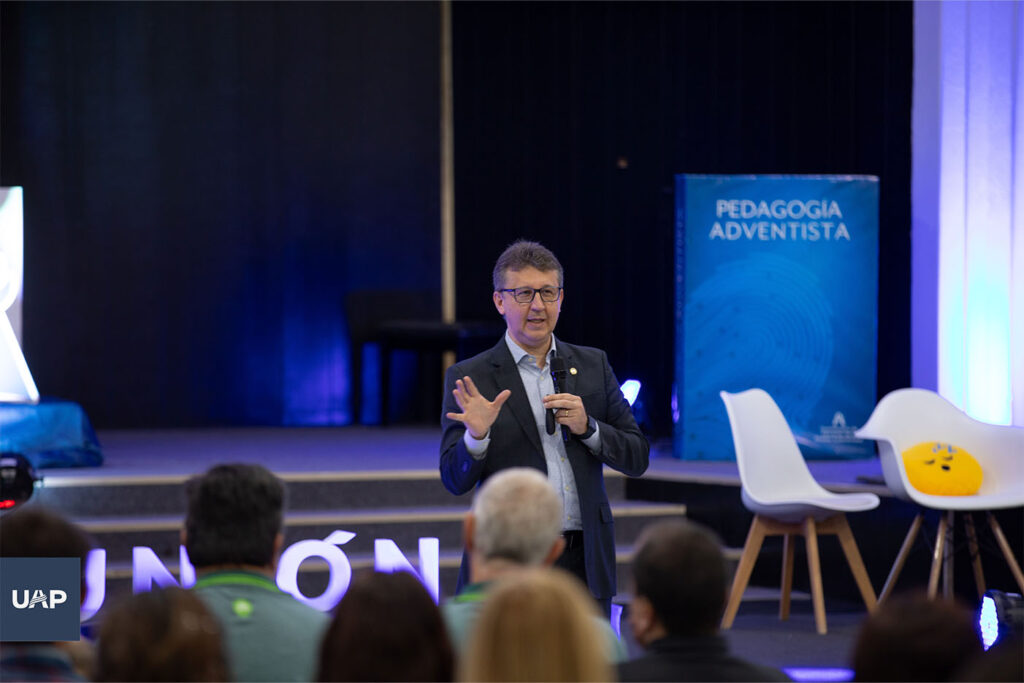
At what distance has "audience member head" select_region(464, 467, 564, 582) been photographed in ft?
6.52

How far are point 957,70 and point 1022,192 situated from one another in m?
0.73

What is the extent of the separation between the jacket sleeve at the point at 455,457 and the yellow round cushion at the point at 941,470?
287cm

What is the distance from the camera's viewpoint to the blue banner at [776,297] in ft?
22.4

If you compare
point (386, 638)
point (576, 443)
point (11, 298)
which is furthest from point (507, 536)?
point (11, 298)

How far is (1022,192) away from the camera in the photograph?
20.2 ft

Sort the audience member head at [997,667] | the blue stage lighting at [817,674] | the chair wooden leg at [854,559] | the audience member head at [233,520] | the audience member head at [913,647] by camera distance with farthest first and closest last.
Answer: the chair wooden leg at [854,559] → the blue stage lighting at [817,674] → the audience member head at [233,520] → the audience member head at [913,647] → the audience member head at [997,667]

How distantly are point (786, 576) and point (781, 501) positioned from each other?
50cm

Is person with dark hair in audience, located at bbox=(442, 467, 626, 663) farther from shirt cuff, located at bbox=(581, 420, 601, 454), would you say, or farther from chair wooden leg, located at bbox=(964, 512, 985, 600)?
chair wooden leg, located at bbox=(964, 512, 985, 600)

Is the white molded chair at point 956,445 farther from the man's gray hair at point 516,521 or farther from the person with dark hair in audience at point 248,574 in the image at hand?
the person with dark hair in audience at point 248,574

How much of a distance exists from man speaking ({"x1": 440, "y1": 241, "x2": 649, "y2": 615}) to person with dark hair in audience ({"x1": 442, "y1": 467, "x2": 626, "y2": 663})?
83 cm

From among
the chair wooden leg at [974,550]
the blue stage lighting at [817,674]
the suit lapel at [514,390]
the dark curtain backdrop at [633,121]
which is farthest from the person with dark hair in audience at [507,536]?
the dark curtain backdrop at [633,121]

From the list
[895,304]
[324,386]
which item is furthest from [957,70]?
[324,386]

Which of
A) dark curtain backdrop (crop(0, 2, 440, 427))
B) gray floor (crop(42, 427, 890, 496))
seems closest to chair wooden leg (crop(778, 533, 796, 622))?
gray floor (crop(42, 427, 890, 496))

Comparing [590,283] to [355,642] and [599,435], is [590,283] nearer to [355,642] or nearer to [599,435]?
[599,435]
